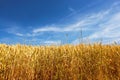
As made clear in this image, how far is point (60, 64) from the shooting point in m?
11.4

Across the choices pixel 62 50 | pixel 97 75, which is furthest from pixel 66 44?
pixel 97 75

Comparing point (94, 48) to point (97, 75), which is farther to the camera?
point (94, 48)

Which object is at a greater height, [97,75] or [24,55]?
[24,55]

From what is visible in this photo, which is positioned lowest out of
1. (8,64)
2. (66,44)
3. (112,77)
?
(112,77)

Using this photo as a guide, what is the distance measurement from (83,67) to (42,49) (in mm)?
2648

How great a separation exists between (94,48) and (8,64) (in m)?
4.05

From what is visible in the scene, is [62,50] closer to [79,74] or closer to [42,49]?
[42,49]

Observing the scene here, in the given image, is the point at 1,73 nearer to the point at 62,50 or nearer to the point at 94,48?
the point at 62,50

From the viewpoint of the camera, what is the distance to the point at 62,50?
12539 mm

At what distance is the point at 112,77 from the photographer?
409 inches

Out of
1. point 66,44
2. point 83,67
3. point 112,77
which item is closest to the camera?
point 112,77

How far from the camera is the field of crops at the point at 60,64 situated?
10609 mm

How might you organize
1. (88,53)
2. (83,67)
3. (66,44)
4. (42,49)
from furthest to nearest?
(66,44)
(42,49)
(88,53)
(83,67)

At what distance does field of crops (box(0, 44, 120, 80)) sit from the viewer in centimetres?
1061
